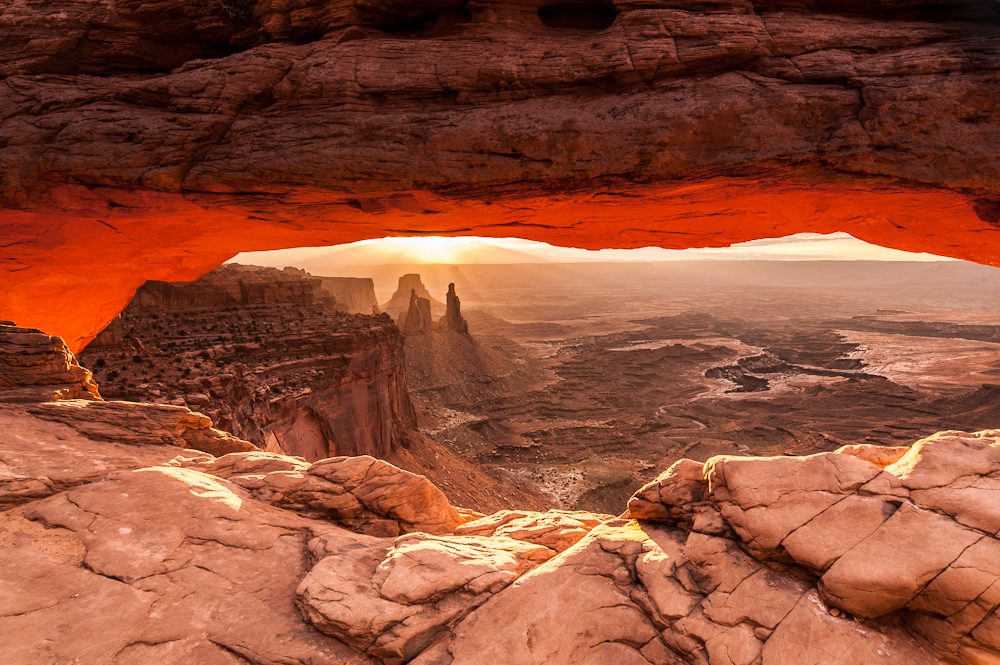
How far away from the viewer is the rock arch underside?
3873 mm

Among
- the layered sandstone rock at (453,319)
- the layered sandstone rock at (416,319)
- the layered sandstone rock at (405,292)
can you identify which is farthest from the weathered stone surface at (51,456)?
the layered sandstone rock at (405,292)

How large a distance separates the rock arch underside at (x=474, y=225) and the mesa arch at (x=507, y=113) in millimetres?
46

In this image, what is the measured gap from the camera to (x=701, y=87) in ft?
20.2

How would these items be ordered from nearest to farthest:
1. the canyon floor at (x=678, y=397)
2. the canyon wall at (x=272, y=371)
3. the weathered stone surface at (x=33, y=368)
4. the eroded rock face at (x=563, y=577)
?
1. the eroded rock face at (x=563, y=577)
2. the weathered stone surface at (x=33, y=368)
3. the canyon wall at (x=272, y=371)
4. the canyon floor at (x=678, y=397)

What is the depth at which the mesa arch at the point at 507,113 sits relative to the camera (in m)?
5.89

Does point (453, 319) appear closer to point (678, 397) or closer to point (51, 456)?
point (678, 397)

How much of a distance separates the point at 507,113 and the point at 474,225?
8.82ft

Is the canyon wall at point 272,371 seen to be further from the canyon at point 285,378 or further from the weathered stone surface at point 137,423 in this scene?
the weathered stone surface at point 137,423

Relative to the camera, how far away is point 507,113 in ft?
21.3

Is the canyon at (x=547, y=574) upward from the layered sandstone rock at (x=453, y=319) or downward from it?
upward

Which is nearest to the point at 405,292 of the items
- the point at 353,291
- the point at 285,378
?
the point at 353,291

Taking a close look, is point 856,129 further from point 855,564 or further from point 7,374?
point 7,374

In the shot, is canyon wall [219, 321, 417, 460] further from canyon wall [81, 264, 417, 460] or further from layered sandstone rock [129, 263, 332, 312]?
layered sandstone rock [129, 263, 332, 312]

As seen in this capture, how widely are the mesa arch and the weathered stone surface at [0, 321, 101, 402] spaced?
6.75 feet
